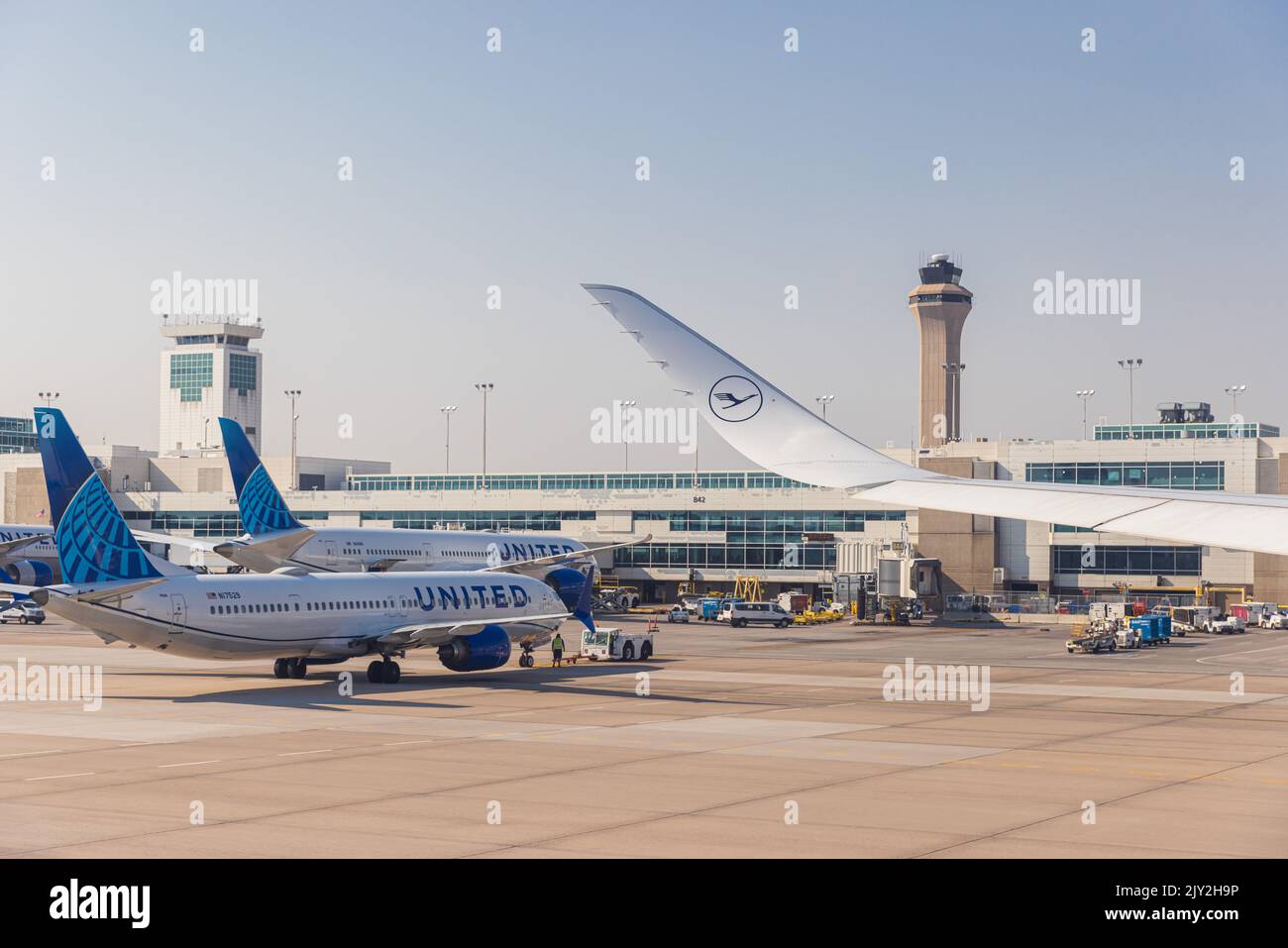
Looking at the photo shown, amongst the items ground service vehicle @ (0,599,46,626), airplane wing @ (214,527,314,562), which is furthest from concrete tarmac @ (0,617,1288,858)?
ground service vehicle @ (0,599,46,626)

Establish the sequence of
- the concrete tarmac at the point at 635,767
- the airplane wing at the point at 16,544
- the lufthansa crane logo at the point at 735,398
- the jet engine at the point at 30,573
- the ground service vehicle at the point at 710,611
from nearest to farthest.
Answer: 1. the lufthansa crane logo at the point at 735,398
2. the concrete tarmac at the point at 635,767
3. the jet engine at the point at 30,573
4. the airplane wing at the point at 16,544
5. the ground service vehicle at the point at 710,611

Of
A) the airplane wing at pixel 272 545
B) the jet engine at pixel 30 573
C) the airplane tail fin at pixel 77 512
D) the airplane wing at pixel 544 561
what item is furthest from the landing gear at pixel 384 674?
the jet engine at pixel 30 573

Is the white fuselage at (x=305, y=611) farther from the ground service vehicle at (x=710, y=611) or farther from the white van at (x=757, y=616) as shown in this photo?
the ground service vehicle at (x=710, y=611)

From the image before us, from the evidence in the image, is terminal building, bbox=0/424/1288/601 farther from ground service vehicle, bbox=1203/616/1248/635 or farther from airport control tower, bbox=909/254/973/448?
airport control tower, bbox=909/254/973/448

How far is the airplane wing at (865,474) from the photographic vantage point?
10109mm

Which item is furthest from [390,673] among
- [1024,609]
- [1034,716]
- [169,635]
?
[1024,609]

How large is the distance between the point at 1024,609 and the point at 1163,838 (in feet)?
274

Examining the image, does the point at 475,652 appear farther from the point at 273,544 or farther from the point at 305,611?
the point at 273,544

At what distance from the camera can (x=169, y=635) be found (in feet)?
135

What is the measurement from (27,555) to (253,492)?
111ft

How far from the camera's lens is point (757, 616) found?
3556 inches

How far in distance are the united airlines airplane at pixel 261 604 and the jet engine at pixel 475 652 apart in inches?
1.4

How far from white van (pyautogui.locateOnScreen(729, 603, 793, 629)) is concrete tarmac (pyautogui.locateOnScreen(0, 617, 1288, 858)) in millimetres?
36675

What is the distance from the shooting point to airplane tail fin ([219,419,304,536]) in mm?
73125
